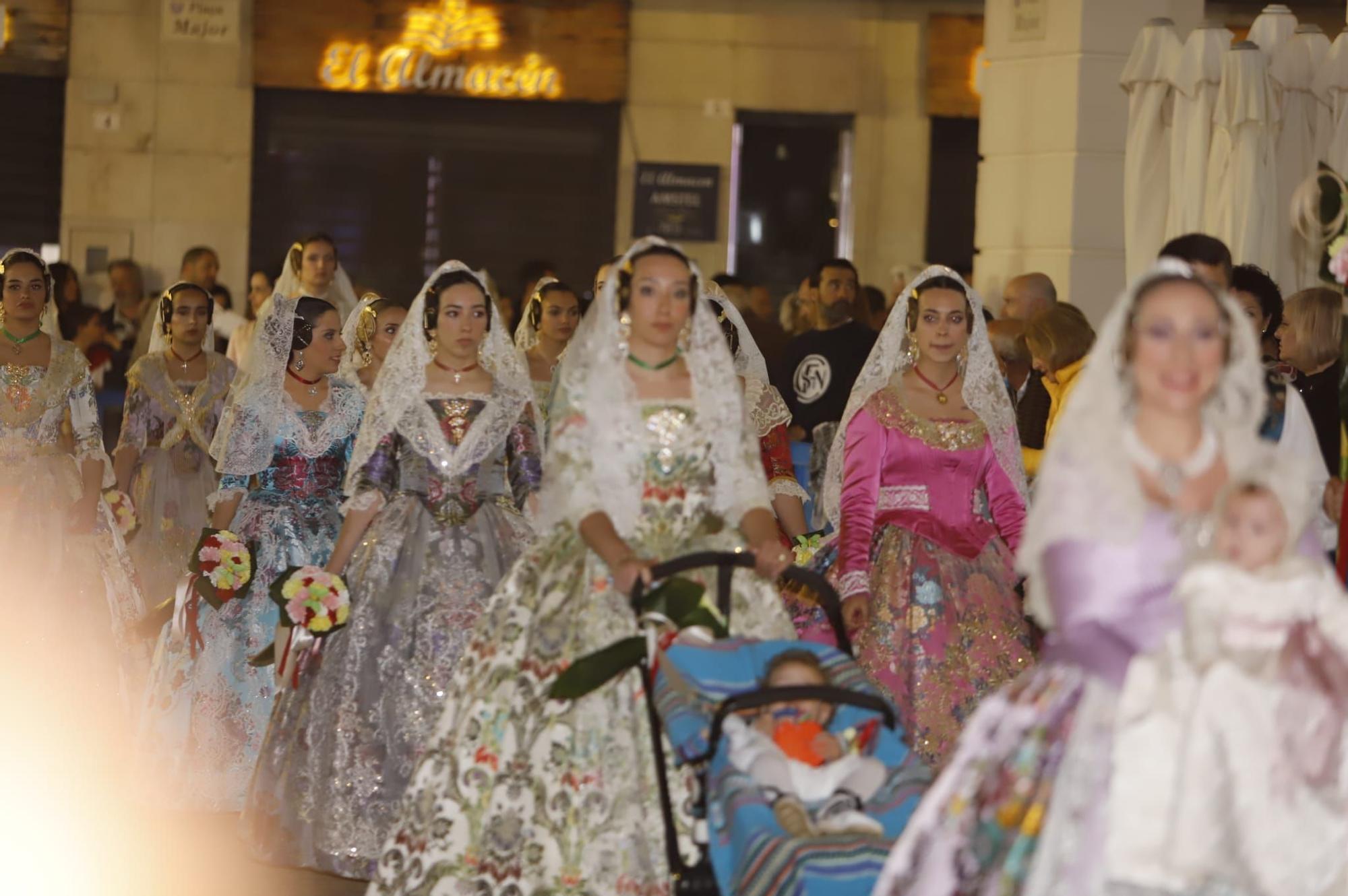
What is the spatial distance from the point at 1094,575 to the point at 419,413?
346cm

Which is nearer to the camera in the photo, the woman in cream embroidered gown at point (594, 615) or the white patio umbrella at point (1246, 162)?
the woman in cream embroidered gown at point (594, 615)

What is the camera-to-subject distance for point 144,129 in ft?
55.4

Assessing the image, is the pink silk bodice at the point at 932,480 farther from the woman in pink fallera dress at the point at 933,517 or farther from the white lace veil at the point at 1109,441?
the white lace veil at the point at 1109,441

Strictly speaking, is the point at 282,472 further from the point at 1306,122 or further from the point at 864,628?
the point at 1306,122

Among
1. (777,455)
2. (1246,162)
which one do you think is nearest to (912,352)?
(777,455)

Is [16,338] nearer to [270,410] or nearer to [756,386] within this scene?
[270,410]

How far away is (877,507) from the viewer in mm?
7078

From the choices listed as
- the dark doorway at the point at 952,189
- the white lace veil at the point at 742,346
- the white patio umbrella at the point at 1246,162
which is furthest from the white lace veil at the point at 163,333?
the dark doorway at the point at 952,189

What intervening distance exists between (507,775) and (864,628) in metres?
1.64

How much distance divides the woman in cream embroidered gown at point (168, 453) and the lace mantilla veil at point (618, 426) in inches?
173

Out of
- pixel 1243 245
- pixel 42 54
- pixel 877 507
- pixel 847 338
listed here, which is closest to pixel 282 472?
pixel 877 507

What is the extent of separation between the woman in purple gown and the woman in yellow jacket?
13.3 feet

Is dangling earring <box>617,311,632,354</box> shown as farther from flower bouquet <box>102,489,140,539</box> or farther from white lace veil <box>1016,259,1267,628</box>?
flower bouquet <box>102,489,140,539</box>

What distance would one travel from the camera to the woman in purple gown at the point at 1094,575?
13.3 feet
